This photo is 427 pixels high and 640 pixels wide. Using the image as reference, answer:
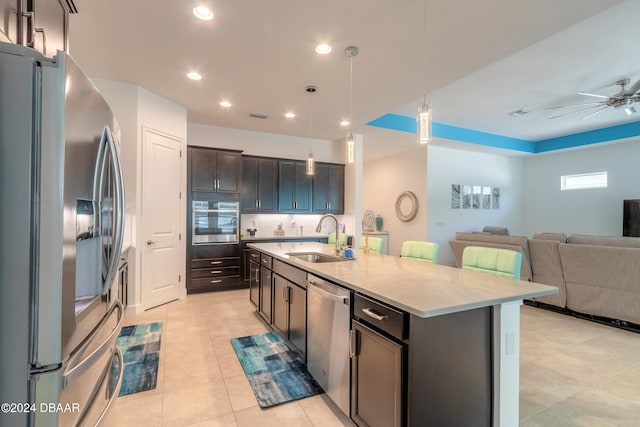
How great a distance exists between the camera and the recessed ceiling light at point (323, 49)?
2.80 meters

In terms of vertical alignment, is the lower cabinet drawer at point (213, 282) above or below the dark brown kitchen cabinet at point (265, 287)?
below

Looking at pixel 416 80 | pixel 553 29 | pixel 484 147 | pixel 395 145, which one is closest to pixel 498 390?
pixel 553 29

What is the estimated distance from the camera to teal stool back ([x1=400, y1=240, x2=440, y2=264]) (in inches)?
107

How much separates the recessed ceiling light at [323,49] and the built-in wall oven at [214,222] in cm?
298

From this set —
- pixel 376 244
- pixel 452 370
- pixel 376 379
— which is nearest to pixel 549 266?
pixel 376 244

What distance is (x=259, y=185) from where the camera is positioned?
18.0 ft

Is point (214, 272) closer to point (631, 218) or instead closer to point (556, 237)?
point (556, 237)

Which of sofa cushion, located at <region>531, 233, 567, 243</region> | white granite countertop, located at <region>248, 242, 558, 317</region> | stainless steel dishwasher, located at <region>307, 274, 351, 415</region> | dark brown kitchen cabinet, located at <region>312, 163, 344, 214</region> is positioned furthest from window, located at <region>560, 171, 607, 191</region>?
stainless steel dishwasher, located at <region>307, 274, 351, 415</region>

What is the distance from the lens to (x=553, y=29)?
2.49 meters

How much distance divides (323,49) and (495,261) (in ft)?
8.05

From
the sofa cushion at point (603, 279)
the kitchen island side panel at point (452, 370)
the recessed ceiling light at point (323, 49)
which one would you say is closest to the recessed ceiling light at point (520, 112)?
the sofa cushion at point (603, 279)

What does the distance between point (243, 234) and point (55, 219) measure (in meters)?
4.73

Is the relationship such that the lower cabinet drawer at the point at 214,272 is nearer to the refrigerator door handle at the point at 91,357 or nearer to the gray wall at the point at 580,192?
the refrigerator door handle at the point at 91,357

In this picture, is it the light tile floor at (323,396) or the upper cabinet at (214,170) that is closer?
the light tile floor at (323,396)
